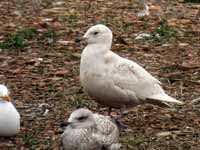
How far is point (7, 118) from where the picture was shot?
281 inches

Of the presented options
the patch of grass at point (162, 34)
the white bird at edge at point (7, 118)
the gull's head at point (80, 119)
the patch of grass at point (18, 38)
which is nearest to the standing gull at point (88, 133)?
the gull's head at point (80, 119)

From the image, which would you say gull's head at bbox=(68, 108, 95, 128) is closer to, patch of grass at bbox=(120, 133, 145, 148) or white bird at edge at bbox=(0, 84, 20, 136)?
patch of grass at bbox=(120, 133, 145, 148)

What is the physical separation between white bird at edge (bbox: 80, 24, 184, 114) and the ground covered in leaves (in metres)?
0.26

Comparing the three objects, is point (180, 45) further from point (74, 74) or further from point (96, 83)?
point (96, 83)

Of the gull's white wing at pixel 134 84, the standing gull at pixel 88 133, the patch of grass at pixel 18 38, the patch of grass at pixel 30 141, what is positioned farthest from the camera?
the patch of grass at pixel 18 38

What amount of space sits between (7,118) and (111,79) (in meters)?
1.07

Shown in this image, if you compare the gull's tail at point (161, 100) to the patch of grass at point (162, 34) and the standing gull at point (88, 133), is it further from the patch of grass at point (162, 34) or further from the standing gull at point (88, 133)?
the patch of grass at point (162, 34)

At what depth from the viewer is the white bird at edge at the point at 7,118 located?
23.4ft

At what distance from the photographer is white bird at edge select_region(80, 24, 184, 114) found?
7.49m

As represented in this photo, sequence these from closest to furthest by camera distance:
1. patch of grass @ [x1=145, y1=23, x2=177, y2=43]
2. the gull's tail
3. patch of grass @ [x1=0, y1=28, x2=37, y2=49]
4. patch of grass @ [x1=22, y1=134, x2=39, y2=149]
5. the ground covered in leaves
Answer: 1. patch of grass @ [x1=22, y1=134, x2=39, y2=149]
2. the ground covered in leaves
3. the gull's tail
4. patch of grass @ [x1=0, y1=28, x2=37, y2=49]
5. patch of grass @ [x1=145, y1=23, x2=177, y2=43]

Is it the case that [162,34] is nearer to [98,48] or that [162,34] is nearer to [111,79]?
[98,48]

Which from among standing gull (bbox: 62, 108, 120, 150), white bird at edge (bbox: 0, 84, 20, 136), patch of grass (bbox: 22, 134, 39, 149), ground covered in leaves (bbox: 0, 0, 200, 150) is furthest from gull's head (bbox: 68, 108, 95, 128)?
white bird at edge (bbox: 0, 84, 20, 136)

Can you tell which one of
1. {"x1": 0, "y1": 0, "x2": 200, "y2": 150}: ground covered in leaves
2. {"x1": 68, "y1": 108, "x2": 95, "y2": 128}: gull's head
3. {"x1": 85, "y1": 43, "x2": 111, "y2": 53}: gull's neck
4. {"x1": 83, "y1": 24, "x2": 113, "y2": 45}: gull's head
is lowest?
{"x1": 0, "y1": 0, "x2": 200, "y2": 150}: ground covered in leaves

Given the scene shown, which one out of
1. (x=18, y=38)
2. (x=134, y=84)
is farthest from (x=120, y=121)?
(x=18, y=38)
